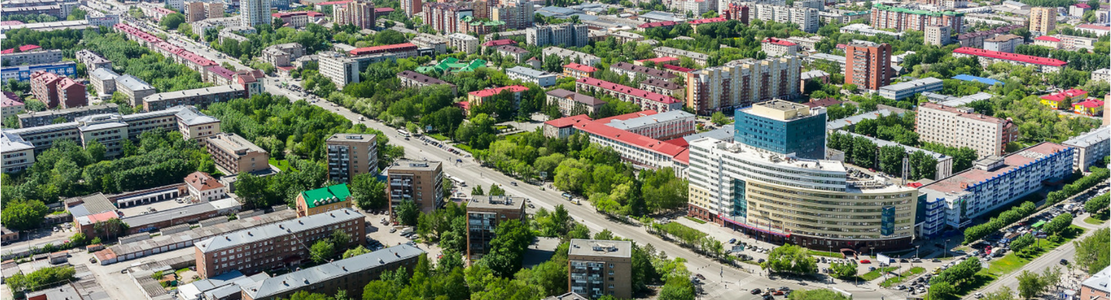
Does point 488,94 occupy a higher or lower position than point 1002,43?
lower

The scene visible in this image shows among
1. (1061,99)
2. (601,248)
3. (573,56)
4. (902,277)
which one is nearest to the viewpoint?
(601,248)

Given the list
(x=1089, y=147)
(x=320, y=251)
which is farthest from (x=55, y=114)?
(x=1089, y=147)

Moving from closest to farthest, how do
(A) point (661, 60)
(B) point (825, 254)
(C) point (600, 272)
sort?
1. (C) point (600, 272)
2. (B) point (825, 254)
3. (A) point (661, 60)

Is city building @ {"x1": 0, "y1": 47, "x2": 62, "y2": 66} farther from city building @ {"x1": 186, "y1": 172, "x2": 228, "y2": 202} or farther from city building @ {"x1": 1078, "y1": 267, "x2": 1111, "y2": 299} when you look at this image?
city building @ {"x1": 1078, "y1": 267, "x2": 1111, "y2": 299}

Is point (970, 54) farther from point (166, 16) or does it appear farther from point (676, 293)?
point (166, 16)

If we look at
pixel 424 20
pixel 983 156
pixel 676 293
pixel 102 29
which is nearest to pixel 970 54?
pixel 983 156

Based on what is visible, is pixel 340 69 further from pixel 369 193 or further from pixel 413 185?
pixel 413 185

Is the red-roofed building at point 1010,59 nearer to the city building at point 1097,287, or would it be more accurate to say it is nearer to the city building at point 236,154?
the city building at point 1097,287

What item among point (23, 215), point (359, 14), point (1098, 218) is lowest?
point (1098, 218)
